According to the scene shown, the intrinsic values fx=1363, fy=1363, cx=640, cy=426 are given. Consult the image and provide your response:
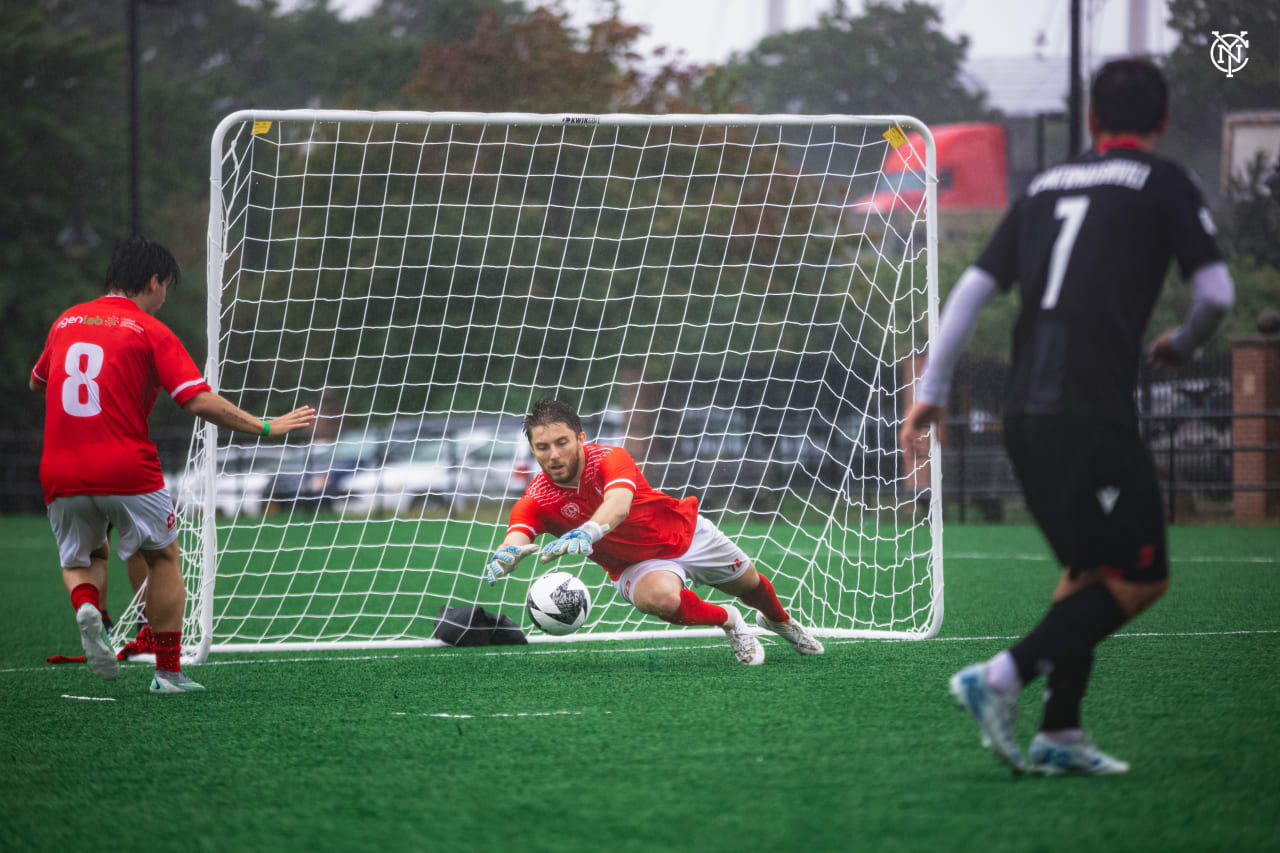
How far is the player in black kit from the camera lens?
329cm

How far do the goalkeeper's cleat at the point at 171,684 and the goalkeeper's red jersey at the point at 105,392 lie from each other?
0.80m

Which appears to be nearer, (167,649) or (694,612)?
(167,649)

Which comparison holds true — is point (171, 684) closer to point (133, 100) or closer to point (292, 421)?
point (292, 421)

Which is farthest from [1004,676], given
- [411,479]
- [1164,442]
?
[411,479]

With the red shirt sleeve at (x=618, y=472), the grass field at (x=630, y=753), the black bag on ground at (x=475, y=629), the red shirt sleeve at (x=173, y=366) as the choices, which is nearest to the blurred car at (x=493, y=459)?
the black bag on ground at (x=475, y=629)

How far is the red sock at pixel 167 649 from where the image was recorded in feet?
18.3

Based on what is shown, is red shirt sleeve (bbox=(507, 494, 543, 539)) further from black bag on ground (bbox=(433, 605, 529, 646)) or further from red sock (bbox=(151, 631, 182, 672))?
red sock (bbox=(151, 631, 182, 672))

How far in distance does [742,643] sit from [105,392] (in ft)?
9.34

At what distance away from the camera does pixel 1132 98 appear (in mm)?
3463

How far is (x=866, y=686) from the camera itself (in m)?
5.14

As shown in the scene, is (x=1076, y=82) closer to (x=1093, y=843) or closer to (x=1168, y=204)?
(x=1168, y=204)

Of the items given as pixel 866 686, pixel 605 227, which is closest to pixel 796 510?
pixel 605 227

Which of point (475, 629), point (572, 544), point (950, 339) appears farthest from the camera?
point (475, 629)

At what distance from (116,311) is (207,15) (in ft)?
118
